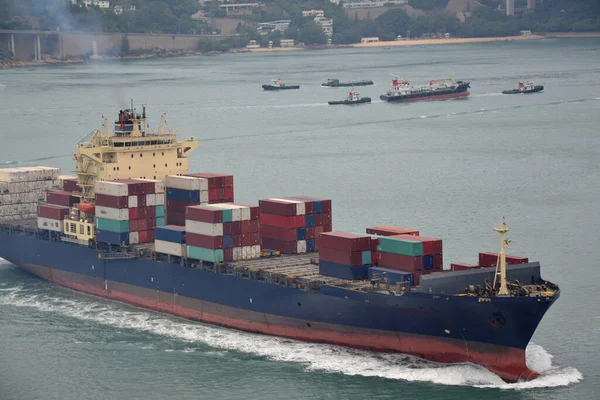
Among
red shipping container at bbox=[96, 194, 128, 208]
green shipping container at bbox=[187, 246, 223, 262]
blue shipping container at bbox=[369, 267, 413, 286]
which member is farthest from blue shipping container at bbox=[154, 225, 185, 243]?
blue shipping container at bbox=[369, 267, 413, 286]

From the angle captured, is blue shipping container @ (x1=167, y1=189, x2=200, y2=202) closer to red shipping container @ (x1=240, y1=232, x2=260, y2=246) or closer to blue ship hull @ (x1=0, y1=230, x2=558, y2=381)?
blue ship hull @ (x1=0, y1=230, x2=558, y2=381)

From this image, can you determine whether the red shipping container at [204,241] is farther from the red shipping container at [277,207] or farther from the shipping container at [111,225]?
the shipping container at [111,225]

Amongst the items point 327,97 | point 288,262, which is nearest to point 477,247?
point 288,262

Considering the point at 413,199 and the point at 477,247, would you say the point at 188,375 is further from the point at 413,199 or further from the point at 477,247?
the point at 413,199

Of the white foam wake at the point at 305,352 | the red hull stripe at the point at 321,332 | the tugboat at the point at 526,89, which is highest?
the tugboat at the point at 526,89

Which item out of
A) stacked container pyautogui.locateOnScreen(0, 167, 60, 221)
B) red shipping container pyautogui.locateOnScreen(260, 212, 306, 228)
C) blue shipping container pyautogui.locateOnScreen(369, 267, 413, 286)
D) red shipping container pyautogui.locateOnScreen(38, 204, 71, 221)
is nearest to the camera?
blue shipping container pyautogui.locateOnScreen(369, 267, 413, 286)

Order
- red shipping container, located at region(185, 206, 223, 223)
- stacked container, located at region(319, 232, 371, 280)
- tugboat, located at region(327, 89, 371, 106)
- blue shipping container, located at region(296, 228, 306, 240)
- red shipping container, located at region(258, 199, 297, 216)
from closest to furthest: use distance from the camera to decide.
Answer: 1. stacked container, located at region(319, 232, 371, 280)
2. red shipping container, located at region(185, 206, 223, 223)
3. red shipping container, located at region(258, 199, 297, 216)
4. blue shipping container, located at region(296, 228, 306, 240)
5. tugboat, located at region(327, 89, 371, 106)

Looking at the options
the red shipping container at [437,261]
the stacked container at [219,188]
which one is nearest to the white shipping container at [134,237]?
the stacked container at [219,188]
